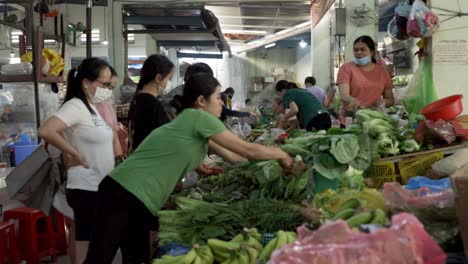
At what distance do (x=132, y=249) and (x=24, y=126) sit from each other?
4.40 metres

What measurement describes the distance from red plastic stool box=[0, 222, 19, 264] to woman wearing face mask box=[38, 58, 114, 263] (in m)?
1.38

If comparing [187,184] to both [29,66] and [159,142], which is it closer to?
[159,142]

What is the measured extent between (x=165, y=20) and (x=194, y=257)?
25.9 ft

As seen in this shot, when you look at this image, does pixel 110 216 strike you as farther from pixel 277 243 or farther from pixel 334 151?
pixel 334 151

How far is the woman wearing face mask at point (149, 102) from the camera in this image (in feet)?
12.3

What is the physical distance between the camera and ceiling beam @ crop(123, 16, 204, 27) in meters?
9.53

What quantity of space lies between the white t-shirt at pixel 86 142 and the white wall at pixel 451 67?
3.20 meters

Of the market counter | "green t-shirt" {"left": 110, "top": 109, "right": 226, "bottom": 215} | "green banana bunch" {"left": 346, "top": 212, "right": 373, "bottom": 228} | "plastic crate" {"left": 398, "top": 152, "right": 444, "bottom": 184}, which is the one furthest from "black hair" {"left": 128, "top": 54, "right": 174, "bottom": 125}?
"green banana bunch" {"left": 346, "top": 212, "right": 373, "bottom": 228}

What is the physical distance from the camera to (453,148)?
3.72 m

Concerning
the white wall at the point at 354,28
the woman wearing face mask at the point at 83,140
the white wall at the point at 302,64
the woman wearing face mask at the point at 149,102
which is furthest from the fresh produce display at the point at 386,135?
the white wall at the point at 302,64

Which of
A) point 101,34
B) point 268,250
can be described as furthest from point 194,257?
point 101,34

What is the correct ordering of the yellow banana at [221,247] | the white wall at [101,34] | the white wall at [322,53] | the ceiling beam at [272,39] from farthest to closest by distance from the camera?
1. the white wall at [101,34]
2. the ceiling beam at [272,39]
3. the white wall at [322,53]
4. the yellow banana at [221,247]

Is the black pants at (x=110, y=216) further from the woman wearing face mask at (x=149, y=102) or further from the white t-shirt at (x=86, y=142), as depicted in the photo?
the woman wearing face mask at (x=149, y=102)

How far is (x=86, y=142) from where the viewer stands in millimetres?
3502
